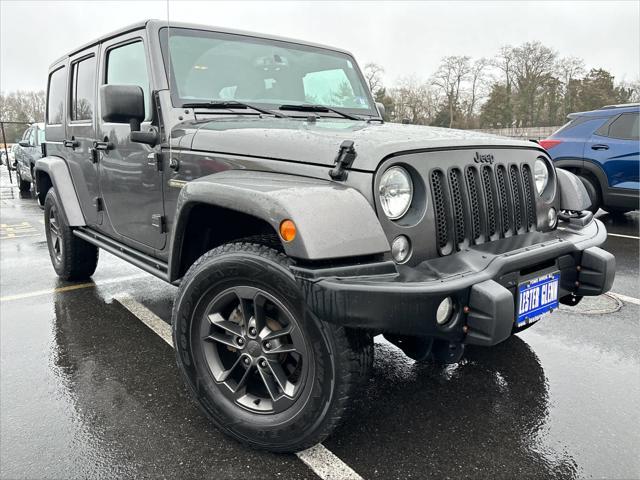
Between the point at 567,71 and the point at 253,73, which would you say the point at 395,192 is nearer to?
the point at 253,73

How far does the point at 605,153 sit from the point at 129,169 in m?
6.94

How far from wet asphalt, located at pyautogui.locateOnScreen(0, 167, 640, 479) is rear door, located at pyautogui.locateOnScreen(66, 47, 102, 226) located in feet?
3.08

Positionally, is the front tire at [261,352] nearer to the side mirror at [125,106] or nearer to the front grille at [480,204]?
the front grille at [480,204]

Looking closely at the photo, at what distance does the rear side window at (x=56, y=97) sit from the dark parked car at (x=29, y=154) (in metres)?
7.35

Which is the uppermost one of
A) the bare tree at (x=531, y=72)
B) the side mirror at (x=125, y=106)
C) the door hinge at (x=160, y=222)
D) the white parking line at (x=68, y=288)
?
the bare tree at (x=531, y=72)

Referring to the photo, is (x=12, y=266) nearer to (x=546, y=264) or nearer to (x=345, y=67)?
(x=345, y=67)

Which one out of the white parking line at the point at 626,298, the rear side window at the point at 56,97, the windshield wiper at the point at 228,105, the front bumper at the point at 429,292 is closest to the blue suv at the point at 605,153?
the white parking line at the point at 626,298

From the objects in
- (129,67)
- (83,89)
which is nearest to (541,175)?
(129,67)

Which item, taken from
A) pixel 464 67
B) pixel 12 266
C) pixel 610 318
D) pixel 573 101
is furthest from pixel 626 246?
pixel 464 67

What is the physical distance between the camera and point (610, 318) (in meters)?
3.84

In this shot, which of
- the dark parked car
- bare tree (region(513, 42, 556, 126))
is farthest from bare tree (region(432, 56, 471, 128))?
the dark parked car

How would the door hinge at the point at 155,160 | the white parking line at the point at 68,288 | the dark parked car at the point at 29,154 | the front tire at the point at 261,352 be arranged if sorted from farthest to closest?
the dark parked car at the point at 29,154 < the white parking line at the point at 68,288 < the door hinge at the point at 155,160 < the front tire at the point at 261,352

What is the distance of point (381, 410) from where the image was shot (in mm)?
2537

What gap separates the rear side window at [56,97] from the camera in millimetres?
4570
